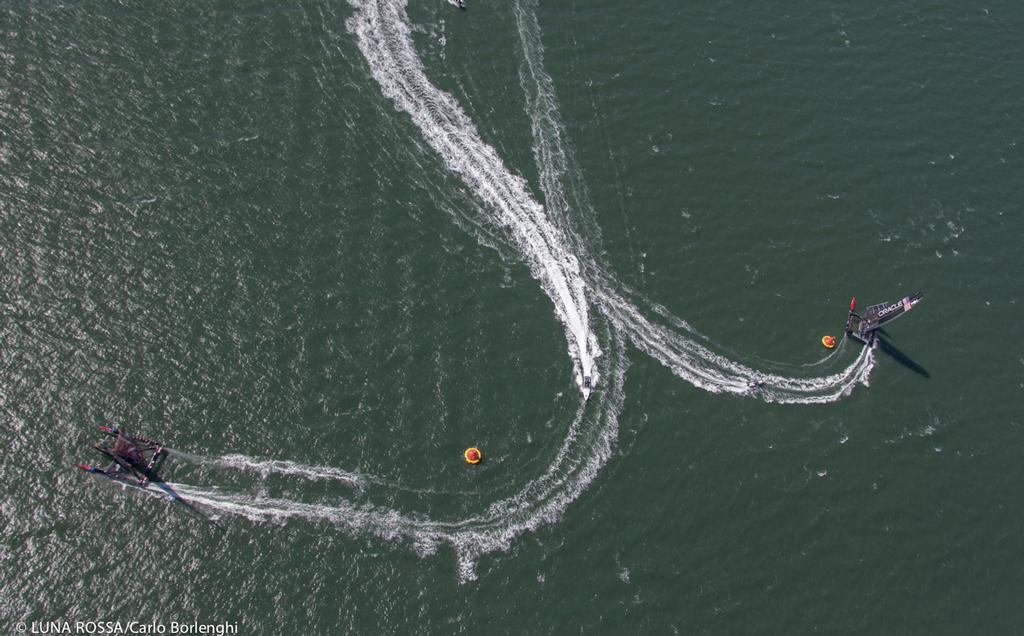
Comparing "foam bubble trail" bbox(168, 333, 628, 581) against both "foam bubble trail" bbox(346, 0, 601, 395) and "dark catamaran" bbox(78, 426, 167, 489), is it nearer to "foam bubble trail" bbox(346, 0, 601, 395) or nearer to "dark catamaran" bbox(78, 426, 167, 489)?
"dark catamaran" bbox(78, 426, 167, 489)

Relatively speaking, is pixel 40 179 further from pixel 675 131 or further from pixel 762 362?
pixel 762 362

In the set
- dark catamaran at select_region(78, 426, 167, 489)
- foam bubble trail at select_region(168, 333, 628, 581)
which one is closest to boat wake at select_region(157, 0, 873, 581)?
foam bubble trail at select_region(168, 333, 628, 581)

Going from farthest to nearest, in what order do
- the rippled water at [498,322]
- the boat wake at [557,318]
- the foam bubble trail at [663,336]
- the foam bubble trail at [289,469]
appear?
the foam bubble trail at [663,336]
the foam bubble trail at [289,469]
the boat wake at [557,318]
the rippled water at [498,322]

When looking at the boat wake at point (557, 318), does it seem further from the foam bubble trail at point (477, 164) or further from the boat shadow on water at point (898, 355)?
the boat shadow on water at point (898, 355)

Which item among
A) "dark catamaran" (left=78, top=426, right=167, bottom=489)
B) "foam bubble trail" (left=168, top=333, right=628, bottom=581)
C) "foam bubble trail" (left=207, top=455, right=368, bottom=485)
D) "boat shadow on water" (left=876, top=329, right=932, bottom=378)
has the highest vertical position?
"dark catamaran" (left=78, top=426, right=167, bottom=489)

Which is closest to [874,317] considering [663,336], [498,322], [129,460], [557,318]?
[663,336]

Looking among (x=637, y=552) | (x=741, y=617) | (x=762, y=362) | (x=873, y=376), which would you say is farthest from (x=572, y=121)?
(x=741, y=617)

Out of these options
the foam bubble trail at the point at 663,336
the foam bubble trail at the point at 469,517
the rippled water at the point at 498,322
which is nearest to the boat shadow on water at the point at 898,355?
the rippled water at the point at 498,322
